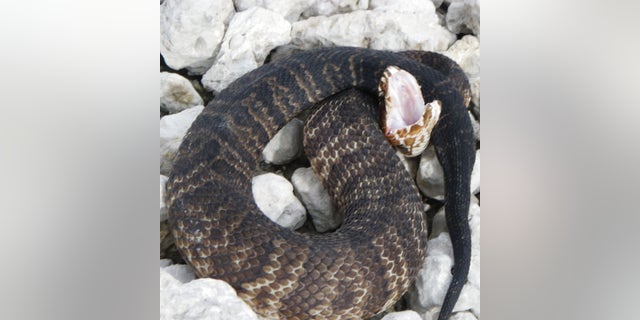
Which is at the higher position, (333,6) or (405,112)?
(333,6)

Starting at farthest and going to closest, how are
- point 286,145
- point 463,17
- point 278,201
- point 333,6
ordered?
point 333,6 → point 463,17 → point 286,145 → point 278,201

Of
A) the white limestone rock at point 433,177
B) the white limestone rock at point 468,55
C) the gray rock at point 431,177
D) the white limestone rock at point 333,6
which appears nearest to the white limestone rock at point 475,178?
the white limestone rock at point 433,177

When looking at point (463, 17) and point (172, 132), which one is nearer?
point (172, 132)

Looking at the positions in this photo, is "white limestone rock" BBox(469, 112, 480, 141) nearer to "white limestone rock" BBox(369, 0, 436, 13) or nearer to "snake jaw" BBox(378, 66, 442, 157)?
"snake jaw" BBox(378, 66, 442, 157)

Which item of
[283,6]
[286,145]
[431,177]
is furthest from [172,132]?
[431,177]

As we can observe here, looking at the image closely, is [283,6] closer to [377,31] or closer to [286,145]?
[377,31]

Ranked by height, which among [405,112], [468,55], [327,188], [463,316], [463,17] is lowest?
[463,316]
